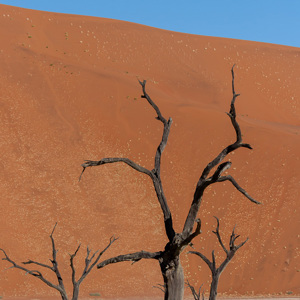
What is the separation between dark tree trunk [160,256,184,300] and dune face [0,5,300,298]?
27847mm

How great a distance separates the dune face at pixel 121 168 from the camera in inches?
1684

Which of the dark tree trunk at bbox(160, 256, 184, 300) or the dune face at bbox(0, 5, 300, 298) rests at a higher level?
the dune face at bbox(0, 5, 300, 298)

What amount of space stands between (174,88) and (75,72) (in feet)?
34.1

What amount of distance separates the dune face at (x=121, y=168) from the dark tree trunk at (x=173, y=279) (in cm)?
2785

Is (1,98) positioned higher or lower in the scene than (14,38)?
lower

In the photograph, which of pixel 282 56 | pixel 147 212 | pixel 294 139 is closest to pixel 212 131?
pixel 294 139

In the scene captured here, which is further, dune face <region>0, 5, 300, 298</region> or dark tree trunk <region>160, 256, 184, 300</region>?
dune face <region>0, 5, 300, 298</region>

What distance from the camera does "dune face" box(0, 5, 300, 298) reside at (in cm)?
4278

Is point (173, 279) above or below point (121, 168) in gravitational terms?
below

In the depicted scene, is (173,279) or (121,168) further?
(121,168)

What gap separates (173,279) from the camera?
12648 millimetres

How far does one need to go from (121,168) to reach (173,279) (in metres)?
36.2

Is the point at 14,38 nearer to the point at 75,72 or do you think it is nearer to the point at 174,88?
the point at 75,72

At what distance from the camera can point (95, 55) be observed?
64438 millimetres
